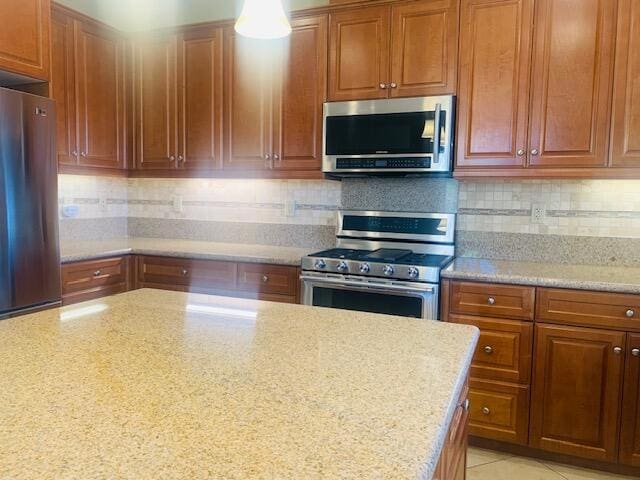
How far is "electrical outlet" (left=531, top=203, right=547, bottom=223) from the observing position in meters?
2.76

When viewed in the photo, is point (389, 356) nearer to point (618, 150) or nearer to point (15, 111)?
point (618, 150)

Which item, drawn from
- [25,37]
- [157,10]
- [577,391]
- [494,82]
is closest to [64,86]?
[25,37]

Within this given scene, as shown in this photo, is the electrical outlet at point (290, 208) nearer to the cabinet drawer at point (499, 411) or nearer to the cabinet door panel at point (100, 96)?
the cabinet door panel at point (100, 96)

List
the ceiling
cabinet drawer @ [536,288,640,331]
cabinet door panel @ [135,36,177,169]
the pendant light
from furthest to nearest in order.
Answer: cabinet door panel @ [135,36,177,169] → the ceiling → cabinet drawer @ [536,288,640,331] → the pendant light

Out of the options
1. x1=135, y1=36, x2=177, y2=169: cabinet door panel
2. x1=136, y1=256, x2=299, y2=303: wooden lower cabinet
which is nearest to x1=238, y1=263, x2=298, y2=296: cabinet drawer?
x1=136, y1=256, x2=299, y2=303: wooden lower cabinet

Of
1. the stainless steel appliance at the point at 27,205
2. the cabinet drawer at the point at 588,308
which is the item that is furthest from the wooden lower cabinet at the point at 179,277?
the cabinet drawer at the point at 588,308

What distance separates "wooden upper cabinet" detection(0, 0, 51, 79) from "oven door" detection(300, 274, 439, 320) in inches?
70.0

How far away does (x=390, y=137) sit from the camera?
2.71 m

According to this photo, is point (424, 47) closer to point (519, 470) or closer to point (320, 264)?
point (320, 264)

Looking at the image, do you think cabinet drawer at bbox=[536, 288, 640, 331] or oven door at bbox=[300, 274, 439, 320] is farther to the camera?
oven door at bbox=[300, 274, 439, 320]

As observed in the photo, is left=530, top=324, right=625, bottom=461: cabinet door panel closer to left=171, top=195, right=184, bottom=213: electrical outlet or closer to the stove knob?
the stove knob

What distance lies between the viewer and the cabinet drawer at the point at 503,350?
89.9 inches

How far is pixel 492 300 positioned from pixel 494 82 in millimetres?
1132

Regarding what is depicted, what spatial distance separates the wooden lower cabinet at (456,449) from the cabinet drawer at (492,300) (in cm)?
106
